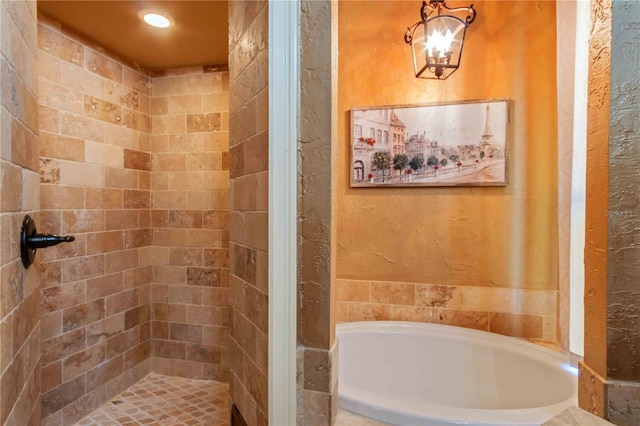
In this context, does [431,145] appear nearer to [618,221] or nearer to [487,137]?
[487,137]

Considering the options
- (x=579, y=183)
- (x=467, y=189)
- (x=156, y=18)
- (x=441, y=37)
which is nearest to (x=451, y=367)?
(x=467, y=189)

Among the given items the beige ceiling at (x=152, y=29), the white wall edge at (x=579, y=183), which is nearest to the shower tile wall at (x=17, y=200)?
the beige ceiling at (x=152, y=29)

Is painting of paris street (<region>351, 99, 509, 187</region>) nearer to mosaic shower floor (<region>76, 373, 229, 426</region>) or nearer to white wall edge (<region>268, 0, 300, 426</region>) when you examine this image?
white wall edge (<region>268, 0, 300, 426</region>)

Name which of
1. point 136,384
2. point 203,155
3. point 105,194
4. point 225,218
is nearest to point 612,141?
point 225,218

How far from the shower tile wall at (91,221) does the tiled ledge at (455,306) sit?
1532mm

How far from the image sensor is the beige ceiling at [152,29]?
5.05 ft

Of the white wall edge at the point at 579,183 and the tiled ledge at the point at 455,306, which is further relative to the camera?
the tiled ledge at the point at 455,306

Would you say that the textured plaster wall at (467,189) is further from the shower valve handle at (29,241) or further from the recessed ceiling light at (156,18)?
the shower valve handle at (29,241)

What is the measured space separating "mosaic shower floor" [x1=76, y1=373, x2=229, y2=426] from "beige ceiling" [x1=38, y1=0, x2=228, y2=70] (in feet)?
7.59

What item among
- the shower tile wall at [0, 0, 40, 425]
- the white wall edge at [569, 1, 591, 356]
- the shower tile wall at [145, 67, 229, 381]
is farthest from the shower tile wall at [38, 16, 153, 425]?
the white wall edge at [569, 1, 591, 356]

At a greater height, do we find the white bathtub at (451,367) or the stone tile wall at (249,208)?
the stone tile wall at (249,208)

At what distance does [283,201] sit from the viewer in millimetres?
821

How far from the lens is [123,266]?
2.10 metres

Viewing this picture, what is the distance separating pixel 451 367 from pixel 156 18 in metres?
2.50
